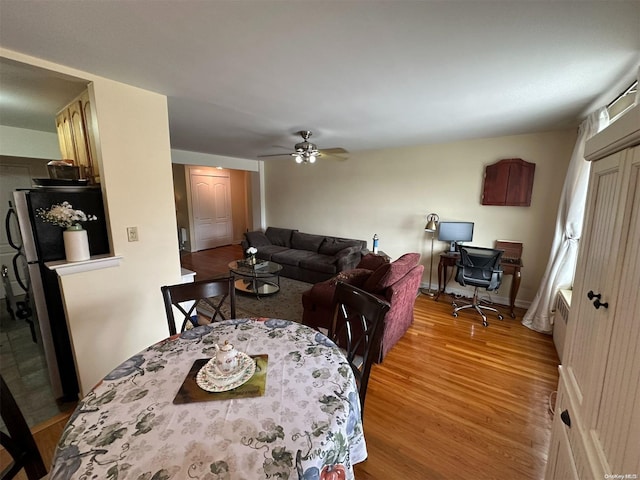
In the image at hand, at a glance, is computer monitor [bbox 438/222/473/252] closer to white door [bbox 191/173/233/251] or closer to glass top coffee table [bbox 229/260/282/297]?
glass top coffee table [bbox 229/260/282/297]

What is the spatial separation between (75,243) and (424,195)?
13.9 ft

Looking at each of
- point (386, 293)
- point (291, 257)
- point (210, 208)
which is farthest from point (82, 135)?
point (210, 208)

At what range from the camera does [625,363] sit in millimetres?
672

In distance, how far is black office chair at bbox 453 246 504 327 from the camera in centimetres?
309

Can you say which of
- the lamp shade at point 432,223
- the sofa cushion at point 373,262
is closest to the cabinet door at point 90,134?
the sofa cushion at point 373,262

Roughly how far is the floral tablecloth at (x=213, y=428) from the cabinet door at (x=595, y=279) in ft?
2.70

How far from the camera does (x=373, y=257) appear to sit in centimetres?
332

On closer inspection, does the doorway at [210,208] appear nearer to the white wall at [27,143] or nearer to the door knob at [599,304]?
the white wall at [27,143]

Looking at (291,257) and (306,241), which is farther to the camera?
(306,241)

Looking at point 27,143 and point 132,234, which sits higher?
point 27,143

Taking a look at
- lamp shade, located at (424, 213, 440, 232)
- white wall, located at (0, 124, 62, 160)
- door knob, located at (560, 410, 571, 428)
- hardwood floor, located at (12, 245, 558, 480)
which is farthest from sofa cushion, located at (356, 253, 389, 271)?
white wall, located at (0, 124, 62, 160)

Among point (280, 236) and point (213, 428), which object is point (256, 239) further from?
point (213, 428)

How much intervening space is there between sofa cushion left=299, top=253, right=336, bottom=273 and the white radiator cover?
280 cm

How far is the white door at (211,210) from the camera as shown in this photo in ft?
22.5
